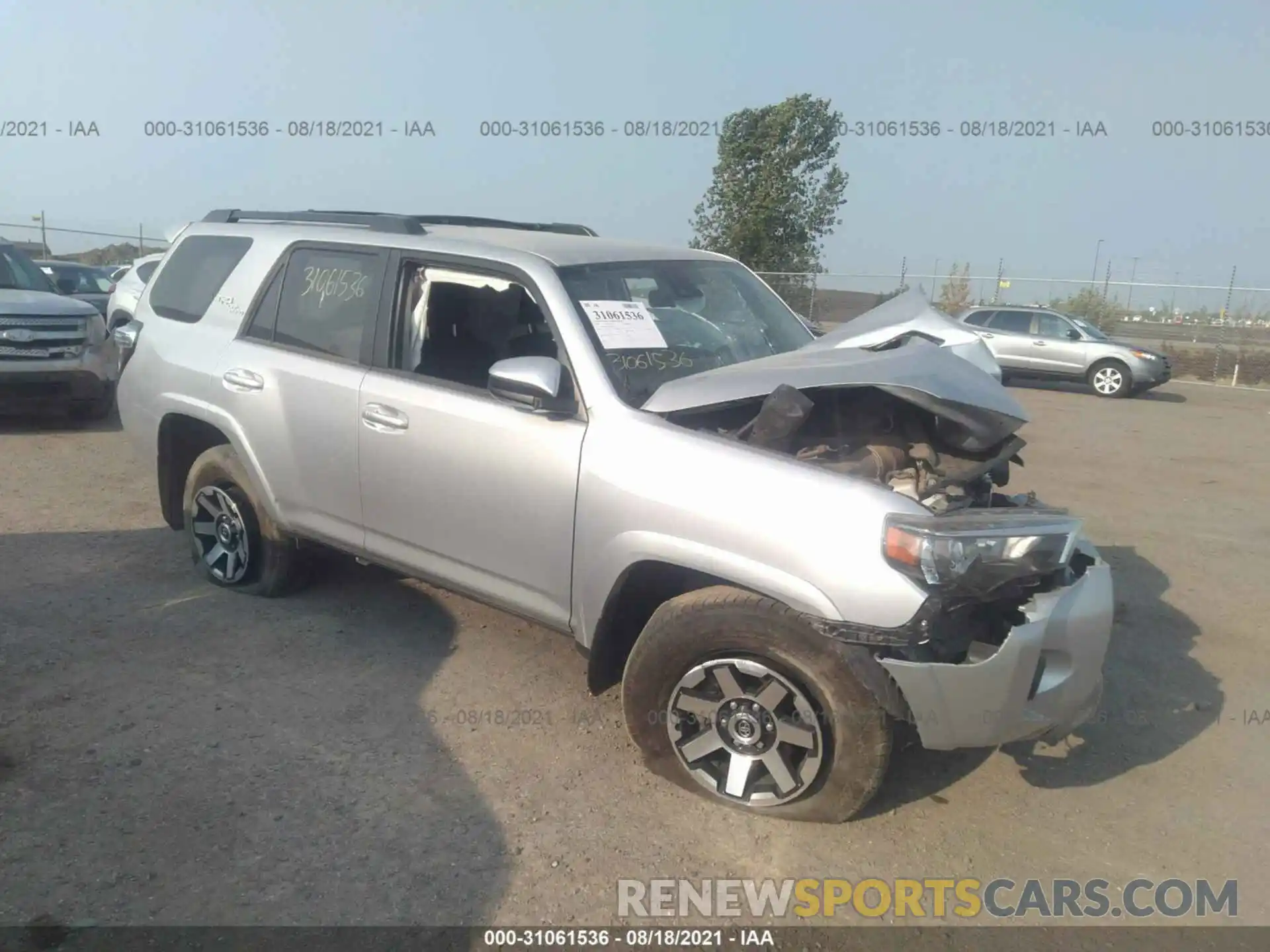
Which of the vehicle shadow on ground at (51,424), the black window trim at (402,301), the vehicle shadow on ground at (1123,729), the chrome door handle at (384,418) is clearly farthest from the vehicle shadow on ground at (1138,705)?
the vehicle shadow on ground at (51,424)

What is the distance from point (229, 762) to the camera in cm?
355

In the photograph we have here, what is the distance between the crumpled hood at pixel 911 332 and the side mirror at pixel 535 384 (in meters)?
1.27

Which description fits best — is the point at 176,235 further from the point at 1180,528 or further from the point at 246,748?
the point at 1180,528

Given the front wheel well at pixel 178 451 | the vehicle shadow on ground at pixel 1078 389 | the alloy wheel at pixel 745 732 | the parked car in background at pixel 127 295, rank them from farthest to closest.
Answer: the vehicle shadow on ground at pixel 1078 389 < the parked car in background at pixel 127 295 < the front wheel well at pixel 178 451 < the alloy wheel at pixel 745 732

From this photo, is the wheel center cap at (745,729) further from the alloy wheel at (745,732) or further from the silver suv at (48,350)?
the silver suv at (48,350)

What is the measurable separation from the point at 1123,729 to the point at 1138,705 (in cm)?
28

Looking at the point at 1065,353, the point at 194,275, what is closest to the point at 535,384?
the point at 194,275

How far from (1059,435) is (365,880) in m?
11.0

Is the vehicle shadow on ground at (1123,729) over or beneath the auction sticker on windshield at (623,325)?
beneath

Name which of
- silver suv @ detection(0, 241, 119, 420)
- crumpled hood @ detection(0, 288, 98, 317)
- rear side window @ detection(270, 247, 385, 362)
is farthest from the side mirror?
crumpled hood @ detection(0, 288, 98, 317)

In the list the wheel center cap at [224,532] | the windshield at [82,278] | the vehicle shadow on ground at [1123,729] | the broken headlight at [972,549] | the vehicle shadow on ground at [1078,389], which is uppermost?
the windshield at [82,278]

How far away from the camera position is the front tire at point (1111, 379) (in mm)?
17000

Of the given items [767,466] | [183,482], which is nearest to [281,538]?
[183,482]

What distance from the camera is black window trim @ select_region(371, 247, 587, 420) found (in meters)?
3.85
